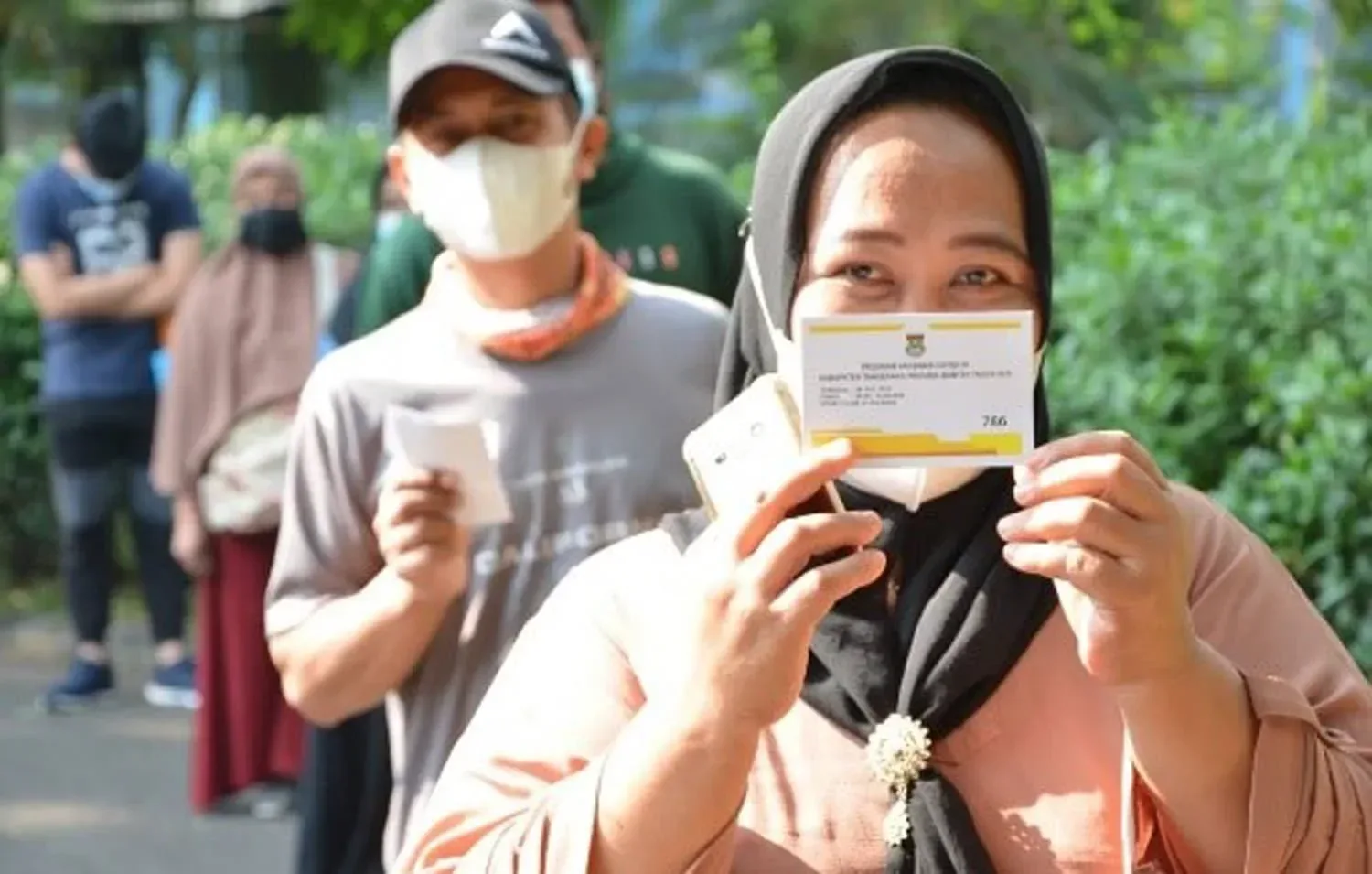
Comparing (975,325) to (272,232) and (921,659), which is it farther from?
(272,232)

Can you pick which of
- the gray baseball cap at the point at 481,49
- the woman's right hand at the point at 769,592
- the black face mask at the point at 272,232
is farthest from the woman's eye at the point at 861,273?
the black face mask at the point at 272,232

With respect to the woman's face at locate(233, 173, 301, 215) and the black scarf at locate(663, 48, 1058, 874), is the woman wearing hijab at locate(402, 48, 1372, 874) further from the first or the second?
the woman's face at locate(233, 173, 301, 215)

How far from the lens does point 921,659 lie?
8.13 ft

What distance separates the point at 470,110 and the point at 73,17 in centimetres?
2208

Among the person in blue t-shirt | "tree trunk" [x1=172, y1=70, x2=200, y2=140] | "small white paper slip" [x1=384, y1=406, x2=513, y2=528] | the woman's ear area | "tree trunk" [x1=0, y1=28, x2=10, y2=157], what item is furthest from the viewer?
"tree trunk" [x1=172, y1=70, x2=200, y2=140]

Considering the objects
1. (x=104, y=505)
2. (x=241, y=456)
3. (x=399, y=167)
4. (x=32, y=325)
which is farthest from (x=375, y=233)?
(x=32, y=325)

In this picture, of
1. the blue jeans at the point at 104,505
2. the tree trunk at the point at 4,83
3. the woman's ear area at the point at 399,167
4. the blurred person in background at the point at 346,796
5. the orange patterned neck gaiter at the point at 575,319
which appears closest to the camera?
the orange patterned neck gaiter at the point at 575,319

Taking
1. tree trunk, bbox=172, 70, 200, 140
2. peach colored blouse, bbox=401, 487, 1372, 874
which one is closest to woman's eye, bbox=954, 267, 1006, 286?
peach colored blouse, bbox=401, 487, 1372, 874

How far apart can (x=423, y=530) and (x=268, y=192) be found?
511 cm

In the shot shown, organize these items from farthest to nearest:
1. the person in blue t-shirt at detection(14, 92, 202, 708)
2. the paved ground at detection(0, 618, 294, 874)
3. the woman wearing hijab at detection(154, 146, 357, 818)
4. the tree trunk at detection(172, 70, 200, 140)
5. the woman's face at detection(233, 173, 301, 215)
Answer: the tree trunk at detection(172, 70, 200, 140), the person in blue t-shirt at detection(14, 92, 202, 708), the woman's face at detection(233, 173, 301, 215), the paved ground at detection(0, 618, 294, 874), the woman wearing hijab at detection(154, 146, 357, 818)

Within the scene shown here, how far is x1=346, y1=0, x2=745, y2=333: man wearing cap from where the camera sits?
14.9 ft

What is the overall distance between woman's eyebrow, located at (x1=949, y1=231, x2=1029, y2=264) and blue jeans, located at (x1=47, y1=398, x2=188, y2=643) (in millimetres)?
7471

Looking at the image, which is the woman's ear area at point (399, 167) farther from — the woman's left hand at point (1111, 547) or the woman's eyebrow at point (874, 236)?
the woman's left hand at point (1111, 547)

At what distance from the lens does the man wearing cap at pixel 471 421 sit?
3.62 m
